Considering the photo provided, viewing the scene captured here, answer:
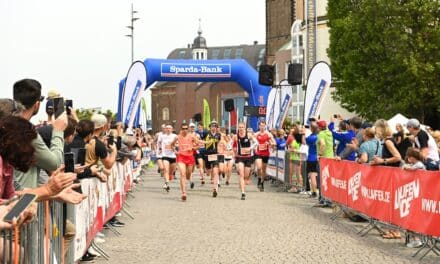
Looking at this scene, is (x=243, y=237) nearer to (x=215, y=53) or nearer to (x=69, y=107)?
(x=69, y=107)

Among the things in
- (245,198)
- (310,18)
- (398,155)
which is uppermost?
(310,18)

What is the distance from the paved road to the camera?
34.2 feet

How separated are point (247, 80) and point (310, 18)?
28.2m

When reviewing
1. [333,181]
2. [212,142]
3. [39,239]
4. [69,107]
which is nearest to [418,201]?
[69,107]

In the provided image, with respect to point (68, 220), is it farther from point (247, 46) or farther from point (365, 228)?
point (247, 46)

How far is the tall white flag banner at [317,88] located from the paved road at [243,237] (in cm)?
310

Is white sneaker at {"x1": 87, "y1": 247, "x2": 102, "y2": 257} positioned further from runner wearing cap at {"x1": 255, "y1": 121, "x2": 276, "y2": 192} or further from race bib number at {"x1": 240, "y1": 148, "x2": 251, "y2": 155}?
runner wearing cap at {"x1": 255, "y1": 121, "x2": 276, "y2": 192}

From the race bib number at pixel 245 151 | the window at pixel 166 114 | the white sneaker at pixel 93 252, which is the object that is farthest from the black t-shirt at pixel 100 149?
the window at pixel 166 114

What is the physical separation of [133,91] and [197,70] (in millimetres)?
16859

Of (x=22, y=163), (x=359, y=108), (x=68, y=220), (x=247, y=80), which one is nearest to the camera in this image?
(x=22, y=163)

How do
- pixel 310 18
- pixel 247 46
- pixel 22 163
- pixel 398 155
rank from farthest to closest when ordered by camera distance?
pixel 247 46 < pixel 310 18 < pixel 398 155 < pixel 22 163

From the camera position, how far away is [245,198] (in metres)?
20.2

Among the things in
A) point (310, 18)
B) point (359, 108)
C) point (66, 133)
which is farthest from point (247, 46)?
point (66, 133)

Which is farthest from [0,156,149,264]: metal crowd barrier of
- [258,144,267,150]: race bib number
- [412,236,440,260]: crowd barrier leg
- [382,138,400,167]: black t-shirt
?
[258,144,267,150]: race bib number
